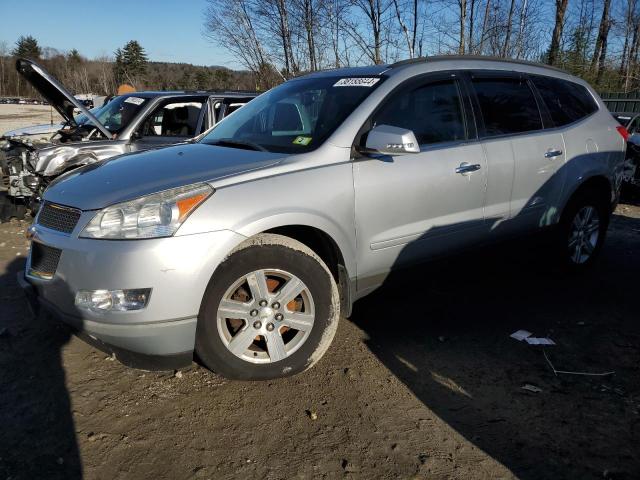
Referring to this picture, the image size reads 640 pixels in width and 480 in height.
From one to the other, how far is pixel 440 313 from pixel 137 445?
8.06ft

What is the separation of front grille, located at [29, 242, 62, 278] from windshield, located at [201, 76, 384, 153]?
1.33m

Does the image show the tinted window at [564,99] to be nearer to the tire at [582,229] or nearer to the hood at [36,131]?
the tire at [582,229]

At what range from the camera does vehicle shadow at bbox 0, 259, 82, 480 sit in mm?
2328

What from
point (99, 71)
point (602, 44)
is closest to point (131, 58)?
point (99, 71)

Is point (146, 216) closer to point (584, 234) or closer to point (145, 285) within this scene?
point (145, 285)

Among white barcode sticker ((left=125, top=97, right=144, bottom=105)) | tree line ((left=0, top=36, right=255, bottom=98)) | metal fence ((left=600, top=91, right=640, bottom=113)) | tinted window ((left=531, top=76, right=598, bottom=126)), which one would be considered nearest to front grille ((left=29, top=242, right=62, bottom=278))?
tinted window ((left=531, top=76, right=598, bottom=126))

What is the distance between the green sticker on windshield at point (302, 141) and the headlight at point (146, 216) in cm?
85

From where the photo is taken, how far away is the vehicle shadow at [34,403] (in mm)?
2328

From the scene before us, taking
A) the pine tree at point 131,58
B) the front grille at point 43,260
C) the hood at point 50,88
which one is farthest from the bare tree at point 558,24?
the pine tree at point 131,58

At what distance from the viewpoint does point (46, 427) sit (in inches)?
102

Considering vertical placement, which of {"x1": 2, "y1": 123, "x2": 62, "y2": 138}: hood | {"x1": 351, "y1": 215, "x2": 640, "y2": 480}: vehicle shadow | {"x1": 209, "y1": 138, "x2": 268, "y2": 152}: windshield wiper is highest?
{"x1": 2, "y1": 123, "x2": 62, "y2": 138}: hood

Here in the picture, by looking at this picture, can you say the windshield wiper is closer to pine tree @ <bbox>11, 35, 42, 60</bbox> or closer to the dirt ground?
the dirt ground

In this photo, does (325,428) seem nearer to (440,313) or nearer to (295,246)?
(295,246)

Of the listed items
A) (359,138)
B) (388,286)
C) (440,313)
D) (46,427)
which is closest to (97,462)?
(46,427)
